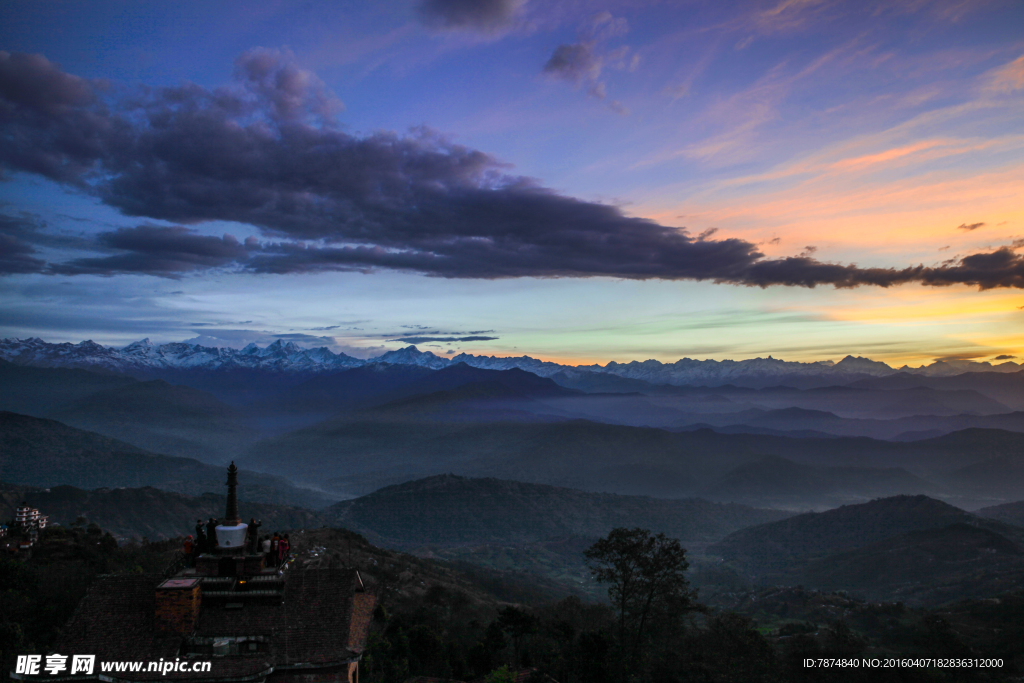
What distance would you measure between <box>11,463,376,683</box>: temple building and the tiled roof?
35mm

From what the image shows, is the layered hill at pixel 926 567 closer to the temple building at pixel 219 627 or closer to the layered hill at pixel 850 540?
the layered hill at pixel 850 540

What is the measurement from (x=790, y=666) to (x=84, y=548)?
74.5m

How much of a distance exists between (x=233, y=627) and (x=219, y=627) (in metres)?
0.50

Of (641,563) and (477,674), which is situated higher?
(641,563)

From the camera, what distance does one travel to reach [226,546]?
2433cm

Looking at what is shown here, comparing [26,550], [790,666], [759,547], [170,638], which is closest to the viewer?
[170,638]

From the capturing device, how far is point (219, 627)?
21609 millimetres

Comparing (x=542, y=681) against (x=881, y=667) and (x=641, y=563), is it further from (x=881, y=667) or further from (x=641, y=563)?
(x=881, y=667)

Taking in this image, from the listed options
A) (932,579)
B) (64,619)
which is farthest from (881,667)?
(932,579)

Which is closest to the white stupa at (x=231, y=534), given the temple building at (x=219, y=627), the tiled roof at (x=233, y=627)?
the temple building at (x=219, y=627)

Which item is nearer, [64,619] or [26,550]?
[64,619]

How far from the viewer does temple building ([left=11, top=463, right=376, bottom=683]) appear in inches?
804

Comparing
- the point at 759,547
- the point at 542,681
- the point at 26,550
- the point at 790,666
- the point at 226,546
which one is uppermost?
the point at 226,546

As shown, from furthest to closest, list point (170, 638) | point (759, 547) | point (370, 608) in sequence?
point (759, 547), point (370, 608), point (170, 638)
